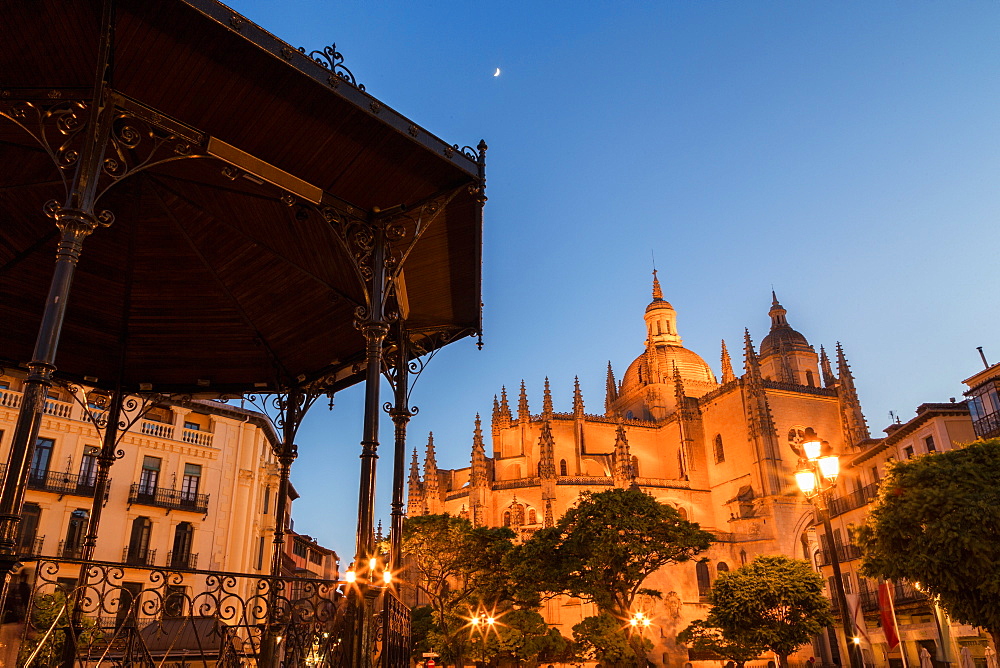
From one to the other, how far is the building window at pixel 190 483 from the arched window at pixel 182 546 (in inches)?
42.8

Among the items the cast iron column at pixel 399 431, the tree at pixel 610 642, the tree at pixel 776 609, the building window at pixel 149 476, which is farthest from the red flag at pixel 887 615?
the building window at pixel 149 476

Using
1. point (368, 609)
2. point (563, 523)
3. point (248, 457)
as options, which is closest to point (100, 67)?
point (368, 609)

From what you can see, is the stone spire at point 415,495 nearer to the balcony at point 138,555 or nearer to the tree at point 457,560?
the tree at point 457,560

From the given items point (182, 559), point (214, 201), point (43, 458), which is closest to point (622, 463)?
point (182, 559)

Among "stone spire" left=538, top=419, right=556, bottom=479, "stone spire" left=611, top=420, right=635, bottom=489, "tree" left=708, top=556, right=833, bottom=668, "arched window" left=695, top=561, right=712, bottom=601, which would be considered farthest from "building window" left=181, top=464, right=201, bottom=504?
"arched window" left=695, top=561, right=712, bottom=601

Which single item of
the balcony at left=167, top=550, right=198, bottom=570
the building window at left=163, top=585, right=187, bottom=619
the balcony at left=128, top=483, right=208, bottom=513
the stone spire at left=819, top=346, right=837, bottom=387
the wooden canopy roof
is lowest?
the building window at left=163, top=585, right=187, bottom=619

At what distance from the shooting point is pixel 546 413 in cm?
6372

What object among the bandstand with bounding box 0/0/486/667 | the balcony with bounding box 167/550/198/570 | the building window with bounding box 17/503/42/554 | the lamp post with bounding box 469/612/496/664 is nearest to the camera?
the bandstand with bounding box 0/0/486/667

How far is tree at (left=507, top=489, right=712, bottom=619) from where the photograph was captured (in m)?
35.0

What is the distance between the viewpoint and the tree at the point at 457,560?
38031 millimetres

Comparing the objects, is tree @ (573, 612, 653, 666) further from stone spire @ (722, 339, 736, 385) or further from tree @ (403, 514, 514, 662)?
stone spire @ (722, 339, 736, 385)

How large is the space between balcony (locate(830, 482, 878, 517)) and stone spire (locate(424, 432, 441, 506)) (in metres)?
35.6

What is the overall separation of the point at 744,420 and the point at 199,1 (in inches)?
2322

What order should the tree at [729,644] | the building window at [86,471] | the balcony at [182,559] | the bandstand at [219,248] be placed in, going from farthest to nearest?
1. the tree at [729,644]
2. the balcony at [182,559]
3. the building window at [86,471]
4. the bandstand at [219,248]
